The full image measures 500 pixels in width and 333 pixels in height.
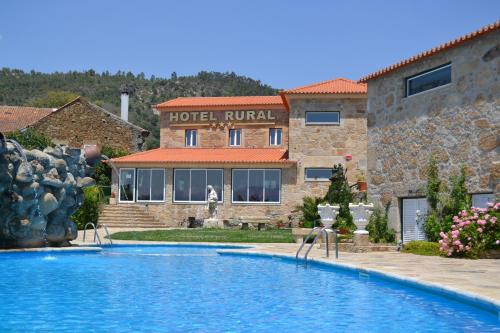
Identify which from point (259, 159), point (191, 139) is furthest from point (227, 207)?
point (191, 139)

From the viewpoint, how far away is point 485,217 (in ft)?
40.6

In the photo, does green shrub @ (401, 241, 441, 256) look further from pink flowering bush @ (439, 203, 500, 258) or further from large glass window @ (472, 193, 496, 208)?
large glass window @ (472, 193, 496, 208)

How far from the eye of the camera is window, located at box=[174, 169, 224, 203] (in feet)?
103

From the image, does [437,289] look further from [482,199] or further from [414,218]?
[414,218]

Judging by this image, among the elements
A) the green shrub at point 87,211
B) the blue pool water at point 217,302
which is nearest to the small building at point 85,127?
the green shrub at point 87,211

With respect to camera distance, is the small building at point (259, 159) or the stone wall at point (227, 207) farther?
the stone wall at point (227, 207)

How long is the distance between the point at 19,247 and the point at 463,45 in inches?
475

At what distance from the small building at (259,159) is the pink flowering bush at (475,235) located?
16.6 meters

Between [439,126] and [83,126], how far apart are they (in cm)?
3115

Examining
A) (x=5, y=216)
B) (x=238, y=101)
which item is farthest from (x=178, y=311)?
(x=238, y=101)

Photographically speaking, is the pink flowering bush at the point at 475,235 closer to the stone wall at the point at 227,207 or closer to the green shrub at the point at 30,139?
the stone wall at the point at 227,207

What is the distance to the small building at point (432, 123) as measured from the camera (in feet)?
44.2

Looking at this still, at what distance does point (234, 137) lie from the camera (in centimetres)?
3500

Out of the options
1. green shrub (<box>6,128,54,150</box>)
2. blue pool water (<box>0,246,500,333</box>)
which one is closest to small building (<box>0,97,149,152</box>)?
green shrub (<box>6,128,54,150</box>)
